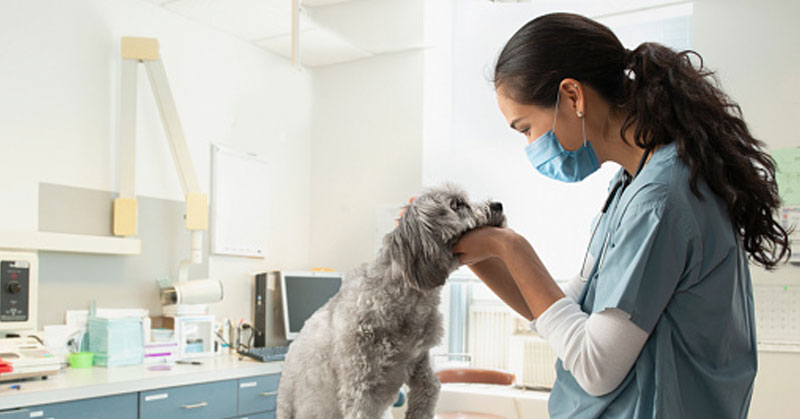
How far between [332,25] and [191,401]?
2.61 meters

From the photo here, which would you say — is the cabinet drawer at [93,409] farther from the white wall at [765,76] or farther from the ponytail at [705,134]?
the white wall at [765,76]

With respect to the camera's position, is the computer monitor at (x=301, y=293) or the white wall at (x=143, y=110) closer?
the white wall at (x=143, y=110)

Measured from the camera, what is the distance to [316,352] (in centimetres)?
163

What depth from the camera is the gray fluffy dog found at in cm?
142

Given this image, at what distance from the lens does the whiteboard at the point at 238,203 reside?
4066 mm

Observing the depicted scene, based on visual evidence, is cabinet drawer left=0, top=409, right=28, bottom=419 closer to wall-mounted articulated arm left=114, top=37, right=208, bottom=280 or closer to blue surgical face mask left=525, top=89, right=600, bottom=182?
wall-mounted articulated arm left=114, top=37, right=208, bottom=280

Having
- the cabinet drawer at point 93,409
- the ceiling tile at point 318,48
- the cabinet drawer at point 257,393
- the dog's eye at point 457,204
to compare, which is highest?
the ceiling tile at point 318,48

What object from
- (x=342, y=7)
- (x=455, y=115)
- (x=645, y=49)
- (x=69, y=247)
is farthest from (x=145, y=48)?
(x=645, y=49)

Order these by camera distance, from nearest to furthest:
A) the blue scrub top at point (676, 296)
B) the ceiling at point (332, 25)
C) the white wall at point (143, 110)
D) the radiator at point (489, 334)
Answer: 1. the blue scrub top at point (676, 296)
2. the white wall at point (143, 110)
3. the ceiling at point (332, 25)
4. the radiator at point (489, 334)

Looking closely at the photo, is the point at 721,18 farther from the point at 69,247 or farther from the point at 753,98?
the point at 69,247

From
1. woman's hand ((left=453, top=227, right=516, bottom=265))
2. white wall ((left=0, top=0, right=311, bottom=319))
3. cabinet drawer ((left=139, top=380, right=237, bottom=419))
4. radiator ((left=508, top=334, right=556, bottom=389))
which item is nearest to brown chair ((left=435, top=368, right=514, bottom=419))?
radiator ((left=508, top=334, right=556, bottom=389))

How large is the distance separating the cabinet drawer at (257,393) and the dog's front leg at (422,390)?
1.85 meters

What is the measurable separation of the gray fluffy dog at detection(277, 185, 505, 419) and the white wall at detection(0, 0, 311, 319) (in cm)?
214

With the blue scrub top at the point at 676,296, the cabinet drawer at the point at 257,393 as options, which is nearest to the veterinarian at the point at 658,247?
the blue scrub top at the point at 676,296
